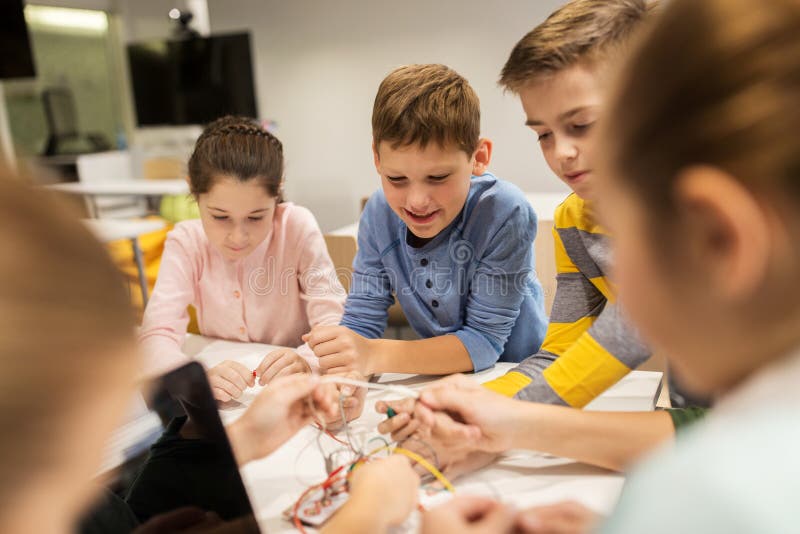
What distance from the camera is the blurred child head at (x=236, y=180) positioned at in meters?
1.15

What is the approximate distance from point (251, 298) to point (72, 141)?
4.52 m

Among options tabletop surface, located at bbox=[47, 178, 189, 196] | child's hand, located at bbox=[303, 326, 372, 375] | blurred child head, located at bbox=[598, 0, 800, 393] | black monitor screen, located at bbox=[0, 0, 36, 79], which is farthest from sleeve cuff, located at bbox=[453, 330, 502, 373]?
black monitor screen, located at bbox=[0, 0, 36, 79]

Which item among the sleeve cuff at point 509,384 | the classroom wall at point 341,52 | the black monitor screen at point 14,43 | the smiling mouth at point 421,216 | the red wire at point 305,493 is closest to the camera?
the red wire at point 305,493

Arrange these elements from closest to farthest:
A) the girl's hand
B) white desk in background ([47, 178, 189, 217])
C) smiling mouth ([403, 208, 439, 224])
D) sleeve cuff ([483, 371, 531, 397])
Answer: the girl's hand
sleeve cuff ([483, 371, 531, 397])
smiling mouth ([403, 208, 439, 224])
white desk in background ([47, 178, 189, 217])

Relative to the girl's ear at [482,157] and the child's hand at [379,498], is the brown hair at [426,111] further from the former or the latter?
the child's hand at [379,498]

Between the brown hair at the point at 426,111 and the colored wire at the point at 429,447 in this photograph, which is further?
the brown hair at the point at 426,111

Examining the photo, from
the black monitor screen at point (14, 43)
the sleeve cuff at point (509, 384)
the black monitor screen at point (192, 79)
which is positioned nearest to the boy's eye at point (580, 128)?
the sleeve cuff at point (509, 384)

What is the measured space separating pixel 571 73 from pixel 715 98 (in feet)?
1.75

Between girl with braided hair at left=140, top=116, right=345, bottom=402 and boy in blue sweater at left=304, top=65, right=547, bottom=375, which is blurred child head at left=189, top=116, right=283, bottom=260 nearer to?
girl with braided hair at left=140, top=116, right=345, bottom=402

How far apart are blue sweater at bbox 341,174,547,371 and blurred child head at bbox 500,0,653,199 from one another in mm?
278

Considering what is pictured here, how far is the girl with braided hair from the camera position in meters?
1.16

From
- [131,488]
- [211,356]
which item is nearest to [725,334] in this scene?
[131,488]

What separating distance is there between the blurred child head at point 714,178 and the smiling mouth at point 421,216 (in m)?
0.69

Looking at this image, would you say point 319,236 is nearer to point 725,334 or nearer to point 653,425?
point 653,425
